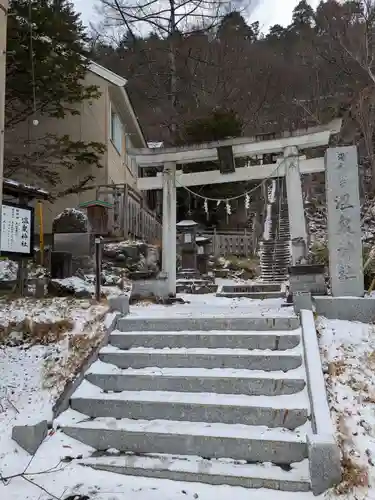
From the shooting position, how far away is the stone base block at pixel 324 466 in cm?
361

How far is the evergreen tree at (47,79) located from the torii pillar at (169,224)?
17.3 ft

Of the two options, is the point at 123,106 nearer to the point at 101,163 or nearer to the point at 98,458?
the point at 101,163

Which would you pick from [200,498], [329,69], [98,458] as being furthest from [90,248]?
[329,69]

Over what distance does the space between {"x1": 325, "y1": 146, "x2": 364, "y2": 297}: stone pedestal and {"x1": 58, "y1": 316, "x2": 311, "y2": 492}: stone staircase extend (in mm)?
1815

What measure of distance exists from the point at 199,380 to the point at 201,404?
0.43m

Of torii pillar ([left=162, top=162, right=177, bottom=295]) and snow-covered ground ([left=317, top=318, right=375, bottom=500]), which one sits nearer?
snow-covered ground ([left=317, top=318, right=375, bottom=500])

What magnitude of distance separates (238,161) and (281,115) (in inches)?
377

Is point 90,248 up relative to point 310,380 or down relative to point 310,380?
up

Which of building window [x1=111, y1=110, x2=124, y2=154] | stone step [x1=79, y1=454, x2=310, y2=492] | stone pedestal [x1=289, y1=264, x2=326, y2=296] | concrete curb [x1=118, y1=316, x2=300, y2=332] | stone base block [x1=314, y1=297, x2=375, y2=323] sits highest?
building window [x1=111, y1=110, x2=124, y2=154]

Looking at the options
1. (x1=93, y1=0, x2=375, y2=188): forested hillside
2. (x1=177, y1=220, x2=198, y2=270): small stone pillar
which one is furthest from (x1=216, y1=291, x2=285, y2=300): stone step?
(x1=93, y1=0, x2=375, y2=188): forested hillside

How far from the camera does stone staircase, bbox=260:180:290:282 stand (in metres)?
17.7

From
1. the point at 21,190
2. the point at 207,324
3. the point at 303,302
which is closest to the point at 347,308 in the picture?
the point at 303,302

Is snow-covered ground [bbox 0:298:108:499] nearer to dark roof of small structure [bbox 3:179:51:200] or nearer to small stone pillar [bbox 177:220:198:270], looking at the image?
dark roof of small structure [bbox 3:179:51:200]

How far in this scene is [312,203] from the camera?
29.4 meters
